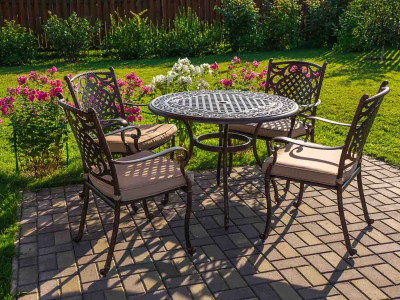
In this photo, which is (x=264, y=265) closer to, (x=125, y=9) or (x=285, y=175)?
(x=285, y=175)

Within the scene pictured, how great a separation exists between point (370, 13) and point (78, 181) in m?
8.22

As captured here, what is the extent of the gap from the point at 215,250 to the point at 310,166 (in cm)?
91

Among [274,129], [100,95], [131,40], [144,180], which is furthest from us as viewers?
[131,40]

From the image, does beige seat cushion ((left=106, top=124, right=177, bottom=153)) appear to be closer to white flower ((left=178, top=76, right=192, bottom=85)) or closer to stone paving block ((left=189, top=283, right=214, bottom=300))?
white flower ((left=178, top=76, right=192, bottom=85))

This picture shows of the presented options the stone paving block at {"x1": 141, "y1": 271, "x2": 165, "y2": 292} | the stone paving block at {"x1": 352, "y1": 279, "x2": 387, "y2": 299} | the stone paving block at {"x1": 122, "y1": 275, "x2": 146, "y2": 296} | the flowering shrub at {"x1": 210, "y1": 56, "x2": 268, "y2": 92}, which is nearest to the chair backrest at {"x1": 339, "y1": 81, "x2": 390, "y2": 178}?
the stone paving block at {"x1": 352, "y1": 279, "x2": 387, "y2": 299}

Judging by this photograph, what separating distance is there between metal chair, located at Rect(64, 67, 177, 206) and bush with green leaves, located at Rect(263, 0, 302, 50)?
28.2ft

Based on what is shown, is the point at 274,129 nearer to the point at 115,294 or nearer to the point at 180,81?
the point at 180,81

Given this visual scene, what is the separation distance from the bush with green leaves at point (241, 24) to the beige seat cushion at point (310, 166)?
29.2ft

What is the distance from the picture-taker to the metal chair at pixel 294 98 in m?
4.39

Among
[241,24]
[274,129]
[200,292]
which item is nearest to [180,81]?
[274,129]

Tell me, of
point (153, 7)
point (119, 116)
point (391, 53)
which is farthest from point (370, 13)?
point (119, 116)

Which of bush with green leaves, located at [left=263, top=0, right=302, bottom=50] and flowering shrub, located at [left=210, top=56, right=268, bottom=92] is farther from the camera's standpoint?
bush with green leaves, located at [left=263, top=0, right=302, bottom=50]

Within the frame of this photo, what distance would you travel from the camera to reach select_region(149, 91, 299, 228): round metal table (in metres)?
3.50

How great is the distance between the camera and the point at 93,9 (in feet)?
39.3
